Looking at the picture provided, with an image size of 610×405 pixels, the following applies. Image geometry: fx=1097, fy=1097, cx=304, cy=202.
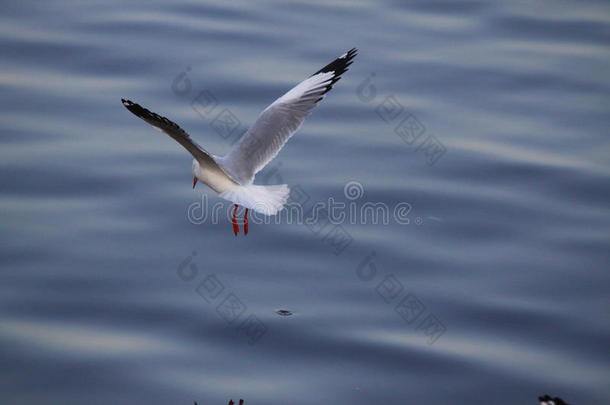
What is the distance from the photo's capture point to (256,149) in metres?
9.53

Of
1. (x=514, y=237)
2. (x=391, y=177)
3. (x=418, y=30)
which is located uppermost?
(x=418, y=30)

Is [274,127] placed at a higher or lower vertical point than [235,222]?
higher

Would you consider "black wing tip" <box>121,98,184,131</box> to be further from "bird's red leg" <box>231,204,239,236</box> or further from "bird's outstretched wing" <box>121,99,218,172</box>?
"bird's red leg" <box>231,204,239,236</box>

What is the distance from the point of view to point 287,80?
12.5 m

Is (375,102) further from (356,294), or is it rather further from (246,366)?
(246,366)

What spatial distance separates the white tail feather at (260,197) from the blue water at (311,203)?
80 cm

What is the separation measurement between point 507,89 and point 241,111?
3170 millimetres

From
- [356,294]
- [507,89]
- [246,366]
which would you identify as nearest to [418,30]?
[507,89]

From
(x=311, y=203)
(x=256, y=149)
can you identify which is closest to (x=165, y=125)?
(x=256, y=149)

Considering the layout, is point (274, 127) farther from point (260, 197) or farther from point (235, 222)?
point (260, 197)

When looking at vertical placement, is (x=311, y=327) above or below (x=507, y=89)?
below

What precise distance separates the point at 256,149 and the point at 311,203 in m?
1.02

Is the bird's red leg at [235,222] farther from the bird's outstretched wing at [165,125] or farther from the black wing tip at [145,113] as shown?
the black wing tip at [145,113]

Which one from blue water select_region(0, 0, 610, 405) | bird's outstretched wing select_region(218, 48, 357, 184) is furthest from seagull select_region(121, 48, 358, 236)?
blue water select_region(0, 0, 610, 405)
